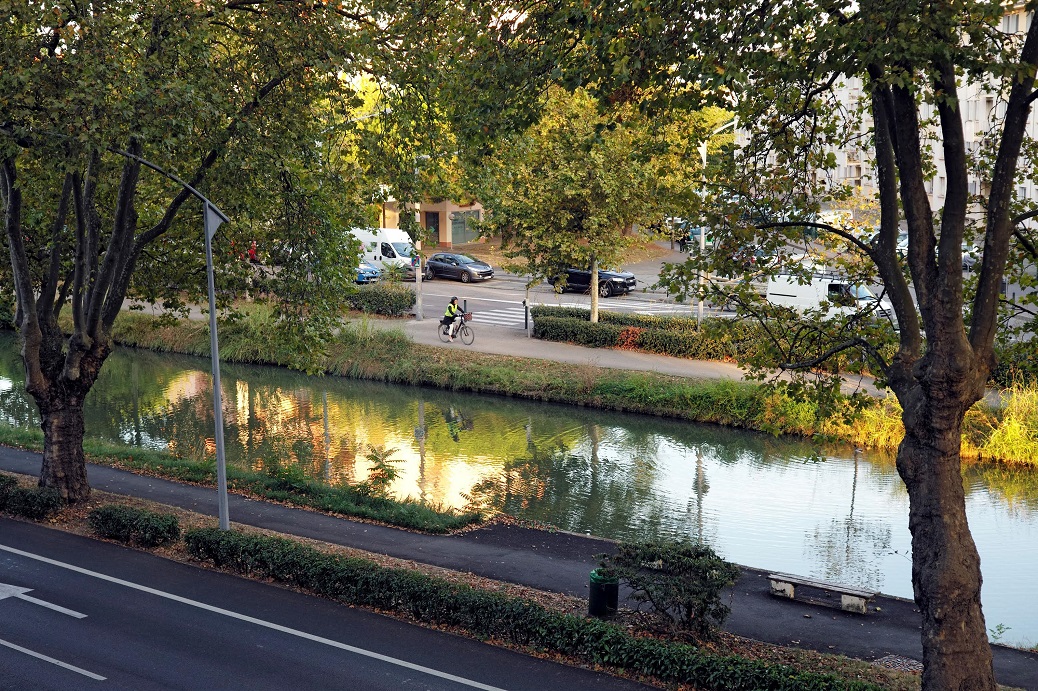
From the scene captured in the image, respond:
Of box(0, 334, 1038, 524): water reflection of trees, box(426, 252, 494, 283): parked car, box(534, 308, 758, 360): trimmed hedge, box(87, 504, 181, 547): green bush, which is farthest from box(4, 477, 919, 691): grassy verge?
box(426, 252, 494, 283): parked car

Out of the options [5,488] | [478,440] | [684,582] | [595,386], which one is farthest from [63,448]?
[595,386]

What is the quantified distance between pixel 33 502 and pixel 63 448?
1.16 m

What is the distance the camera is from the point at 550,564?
16.6 m

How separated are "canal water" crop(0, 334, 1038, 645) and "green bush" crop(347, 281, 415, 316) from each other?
690 centimetres

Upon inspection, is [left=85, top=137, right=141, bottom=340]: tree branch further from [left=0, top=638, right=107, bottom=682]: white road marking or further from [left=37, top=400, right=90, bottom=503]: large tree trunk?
[left=0, top=638, right=107, bottom=682]: white road marking

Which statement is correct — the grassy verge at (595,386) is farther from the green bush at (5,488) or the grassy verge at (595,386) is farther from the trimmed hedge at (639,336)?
the green bush at (5,488)

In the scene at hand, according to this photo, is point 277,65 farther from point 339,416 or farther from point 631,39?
point 339,416

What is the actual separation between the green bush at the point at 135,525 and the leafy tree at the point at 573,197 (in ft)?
59.6

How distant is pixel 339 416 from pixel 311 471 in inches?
254

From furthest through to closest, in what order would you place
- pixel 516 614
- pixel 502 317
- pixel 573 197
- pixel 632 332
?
1. pixel 502 317
2. pixel 632 332
3. pixel 573 197
4. pixel 516 614

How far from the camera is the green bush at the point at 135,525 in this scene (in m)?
17.3

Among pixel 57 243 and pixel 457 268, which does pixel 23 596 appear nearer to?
pixel 57 243

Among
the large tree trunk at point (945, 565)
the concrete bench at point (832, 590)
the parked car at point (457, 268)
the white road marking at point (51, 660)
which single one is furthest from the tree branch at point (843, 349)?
the parked car at point (457, 268)

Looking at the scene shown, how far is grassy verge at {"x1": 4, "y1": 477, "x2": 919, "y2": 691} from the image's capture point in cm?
1160
